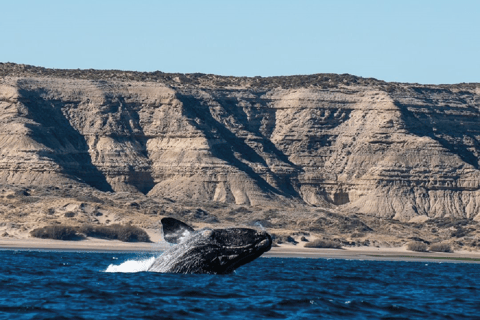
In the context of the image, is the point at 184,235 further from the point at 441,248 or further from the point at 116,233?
the point at 441,248

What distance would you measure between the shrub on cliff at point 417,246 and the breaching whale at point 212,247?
68493 millimetres

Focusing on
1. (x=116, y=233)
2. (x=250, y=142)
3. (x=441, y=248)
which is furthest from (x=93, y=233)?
(x=250, y=142)

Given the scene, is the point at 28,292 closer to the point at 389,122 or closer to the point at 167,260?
the point at 167,260

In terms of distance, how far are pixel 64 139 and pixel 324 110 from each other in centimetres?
3289

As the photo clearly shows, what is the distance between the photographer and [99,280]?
32062 mm

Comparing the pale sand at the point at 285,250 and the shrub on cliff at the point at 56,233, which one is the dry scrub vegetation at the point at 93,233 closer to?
the shrub on cliff at the point at 56,233

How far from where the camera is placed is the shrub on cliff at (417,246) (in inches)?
3661

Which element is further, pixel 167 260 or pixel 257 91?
pixel 257 91

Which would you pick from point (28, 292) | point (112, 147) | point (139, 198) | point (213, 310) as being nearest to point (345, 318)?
point (213, 310)

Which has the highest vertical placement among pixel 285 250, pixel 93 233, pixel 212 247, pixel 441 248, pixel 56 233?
pixel 212 247

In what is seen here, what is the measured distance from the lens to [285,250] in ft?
273

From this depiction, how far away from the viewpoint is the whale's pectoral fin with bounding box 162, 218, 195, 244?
2655cm

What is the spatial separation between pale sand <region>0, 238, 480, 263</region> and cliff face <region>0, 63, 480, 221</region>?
24.0 metres

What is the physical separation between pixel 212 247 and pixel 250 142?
319ft
